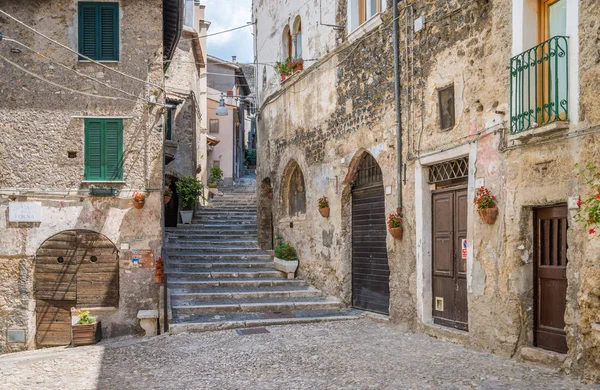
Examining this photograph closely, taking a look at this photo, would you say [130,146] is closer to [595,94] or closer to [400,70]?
[400,70]

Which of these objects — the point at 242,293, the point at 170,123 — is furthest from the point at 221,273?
the point at 170,123

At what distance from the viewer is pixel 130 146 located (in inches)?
511

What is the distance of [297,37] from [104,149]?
216 inches

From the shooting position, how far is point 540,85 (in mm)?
7883

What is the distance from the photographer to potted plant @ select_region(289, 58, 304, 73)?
14945mm

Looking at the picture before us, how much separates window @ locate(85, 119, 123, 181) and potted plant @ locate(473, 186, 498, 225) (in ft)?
23.7

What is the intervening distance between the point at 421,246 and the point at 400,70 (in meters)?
2.93

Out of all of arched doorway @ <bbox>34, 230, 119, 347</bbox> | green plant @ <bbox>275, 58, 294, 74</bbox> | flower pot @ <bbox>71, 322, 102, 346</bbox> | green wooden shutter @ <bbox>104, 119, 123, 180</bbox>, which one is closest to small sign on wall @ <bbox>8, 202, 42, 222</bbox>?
arched doorway @ <bbox>34, 230, 119, 347</bbox>

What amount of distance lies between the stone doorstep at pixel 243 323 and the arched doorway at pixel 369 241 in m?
0.57

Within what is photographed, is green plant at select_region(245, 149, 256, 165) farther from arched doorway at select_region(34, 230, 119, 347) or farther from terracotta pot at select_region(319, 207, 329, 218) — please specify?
arched doorway at select_region(34, 230, 119, 347)

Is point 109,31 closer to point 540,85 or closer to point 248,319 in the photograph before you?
point 248,319

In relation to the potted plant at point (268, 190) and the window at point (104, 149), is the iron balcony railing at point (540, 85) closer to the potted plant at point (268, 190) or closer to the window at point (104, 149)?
the window at point (104, 149)

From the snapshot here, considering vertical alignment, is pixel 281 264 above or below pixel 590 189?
below

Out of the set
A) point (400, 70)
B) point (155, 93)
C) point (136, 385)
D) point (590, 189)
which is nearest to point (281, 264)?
point (155, 93)
